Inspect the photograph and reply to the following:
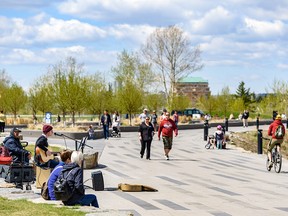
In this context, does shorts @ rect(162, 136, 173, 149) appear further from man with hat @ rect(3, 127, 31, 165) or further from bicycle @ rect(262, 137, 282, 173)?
man with hat @ rect(3, 127, 31, 165)

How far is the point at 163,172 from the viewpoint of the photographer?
68.6 feet

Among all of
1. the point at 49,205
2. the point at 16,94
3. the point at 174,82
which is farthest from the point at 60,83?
the point at 49,205

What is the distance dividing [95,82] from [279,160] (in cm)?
5821

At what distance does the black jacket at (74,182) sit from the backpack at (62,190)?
0.05 meters

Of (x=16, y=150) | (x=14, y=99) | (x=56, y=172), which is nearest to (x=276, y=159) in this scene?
(x=16, y=150)

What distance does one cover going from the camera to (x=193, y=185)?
17625mm

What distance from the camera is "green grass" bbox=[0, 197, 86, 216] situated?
408 inches

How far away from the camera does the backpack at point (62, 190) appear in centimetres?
1108

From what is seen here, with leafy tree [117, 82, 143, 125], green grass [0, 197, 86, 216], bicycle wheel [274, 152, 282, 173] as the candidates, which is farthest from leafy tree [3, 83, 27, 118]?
green grass [0, 197, 86, 216]

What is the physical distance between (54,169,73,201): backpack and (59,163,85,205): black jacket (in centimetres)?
5

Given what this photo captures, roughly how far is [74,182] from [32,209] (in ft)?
2.60

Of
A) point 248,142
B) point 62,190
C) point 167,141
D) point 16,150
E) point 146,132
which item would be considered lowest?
point 248,142

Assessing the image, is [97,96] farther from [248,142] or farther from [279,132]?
[279,132]

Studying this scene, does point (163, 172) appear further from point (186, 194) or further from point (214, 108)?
point (214, 108)
